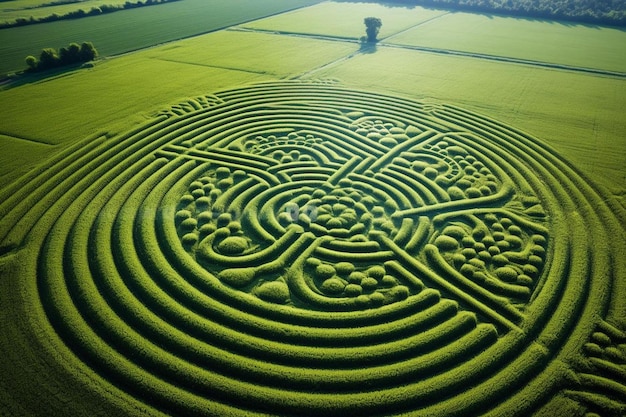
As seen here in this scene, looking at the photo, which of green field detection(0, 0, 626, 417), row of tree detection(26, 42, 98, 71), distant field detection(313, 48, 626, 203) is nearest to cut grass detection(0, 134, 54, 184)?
green field detection(0, 0, 626, 417)

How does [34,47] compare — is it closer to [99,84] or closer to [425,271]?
[99,84]

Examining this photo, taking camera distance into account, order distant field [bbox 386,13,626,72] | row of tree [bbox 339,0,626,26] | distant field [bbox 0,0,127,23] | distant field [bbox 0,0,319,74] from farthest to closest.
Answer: distant field [bbox 0,0,127,23] < row of tree [bbox 339,0,626,26] < distant field [bbox 0,0,319,74] < distant field [bbox 386,13,626,72]

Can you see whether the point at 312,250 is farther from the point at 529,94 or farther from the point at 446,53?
the point at 446,53

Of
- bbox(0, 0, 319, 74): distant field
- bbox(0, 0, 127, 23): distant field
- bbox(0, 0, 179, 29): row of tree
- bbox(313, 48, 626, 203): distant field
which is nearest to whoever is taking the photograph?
bbox(313, 48, 626, 203): distant field

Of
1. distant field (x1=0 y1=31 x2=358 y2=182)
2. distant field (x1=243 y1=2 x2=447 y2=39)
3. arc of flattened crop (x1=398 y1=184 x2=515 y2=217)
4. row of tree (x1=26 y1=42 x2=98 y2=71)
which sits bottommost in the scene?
arc of flattened crop (x1=398 y1=184 x2=515 y2=217)

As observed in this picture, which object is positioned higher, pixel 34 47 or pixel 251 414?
pixel 34 47

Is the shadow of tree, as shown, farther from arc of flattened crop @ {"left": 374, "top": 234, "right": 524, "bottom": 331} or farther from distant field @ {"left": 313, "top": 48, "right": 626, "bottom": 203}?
arc of flattened crop @ {"left": 374, "top": 234, "right": 524, "bottom": 331}

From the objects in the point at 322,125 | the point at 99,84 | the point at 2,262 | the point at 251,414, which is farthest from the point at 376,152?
the point at 99,84
